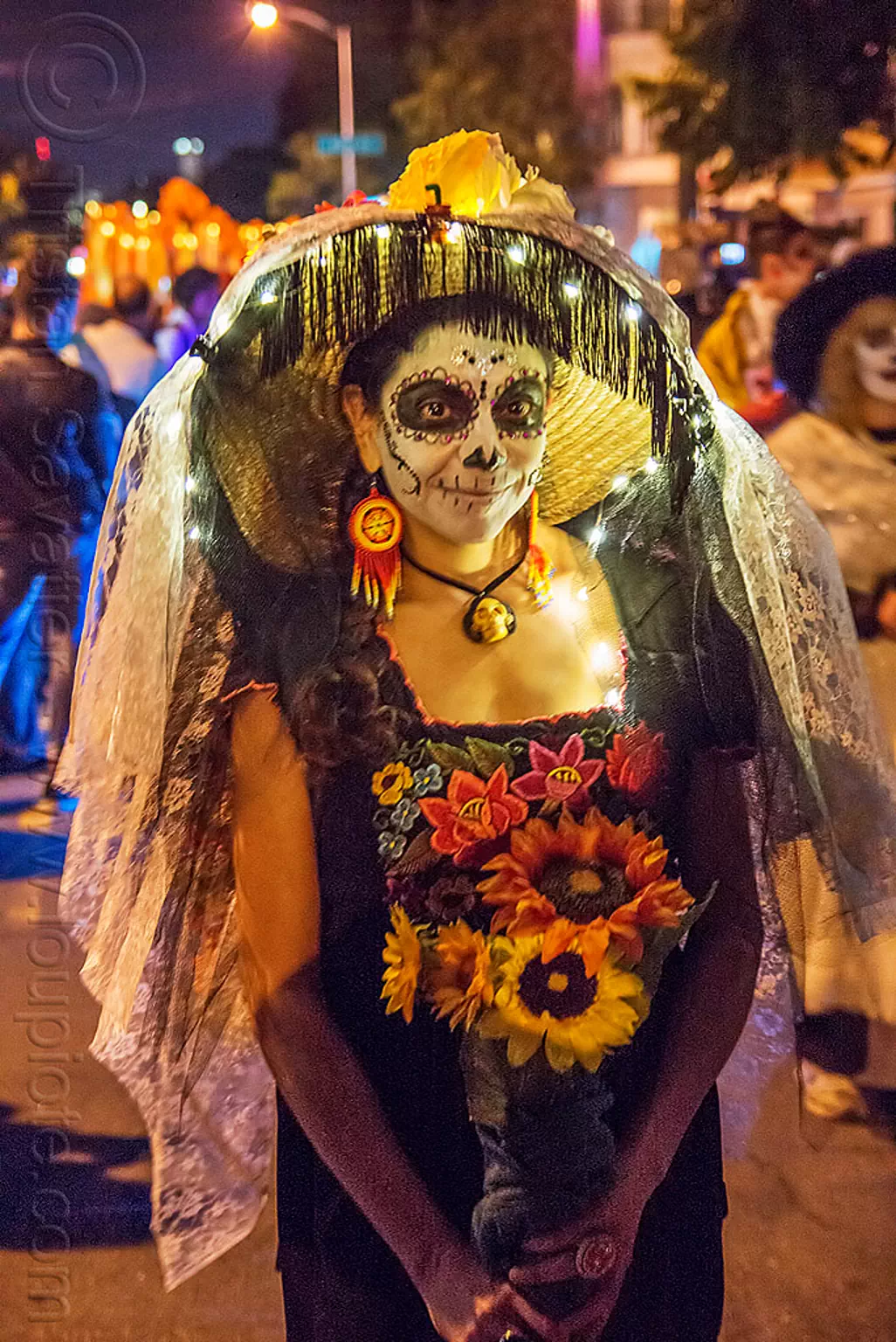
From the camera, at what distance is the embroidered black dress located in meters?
1.67

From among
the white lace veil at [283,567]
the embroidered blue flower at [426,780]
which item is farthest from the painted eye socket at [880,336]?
the embroidered blue flower at [426,780]

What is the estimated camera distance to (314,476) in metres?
1.79

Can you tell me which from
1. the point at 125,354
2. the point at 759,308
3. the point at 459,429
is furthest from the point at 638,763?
the point at 125,354

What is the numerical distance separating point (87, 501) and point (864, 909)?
2977mm

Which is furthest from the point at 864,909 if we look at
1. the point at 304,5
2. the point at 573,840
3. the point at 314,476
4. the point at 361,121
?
the point at 361,121

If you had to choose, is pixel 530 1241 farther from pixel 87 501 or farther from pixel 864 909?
pixel 87 501

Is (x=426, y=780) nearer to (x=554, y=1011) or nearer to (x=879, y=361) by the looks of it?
(x=554, y=1011)

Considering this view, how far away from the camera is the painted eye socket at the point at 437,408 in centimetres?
170

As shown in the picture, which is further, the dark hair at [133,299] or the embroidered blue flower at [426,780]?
the dark hair at [133,299]

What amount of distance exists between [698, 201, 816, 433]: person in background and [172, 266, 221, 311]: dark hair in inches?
113

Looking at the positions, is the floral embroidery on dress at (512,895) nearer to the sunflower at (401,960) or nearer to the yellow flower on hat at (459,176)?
the sunflower at (401,960)

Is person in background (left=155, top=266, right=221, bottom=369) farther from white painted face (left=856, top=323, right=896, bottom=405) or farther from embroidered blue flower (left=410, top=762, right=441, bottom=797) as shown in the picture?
embroidered blue flower (left=410, top=762, right=441, bottom=797)

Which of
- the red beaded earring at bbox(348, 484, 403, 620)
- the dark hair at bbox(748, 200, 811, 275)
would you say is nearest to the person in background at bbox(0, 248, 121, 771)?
the red beaded earring at bbox(348, 484, 403, 620)

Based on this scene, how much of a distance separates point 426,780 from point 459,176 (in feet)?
2.46
